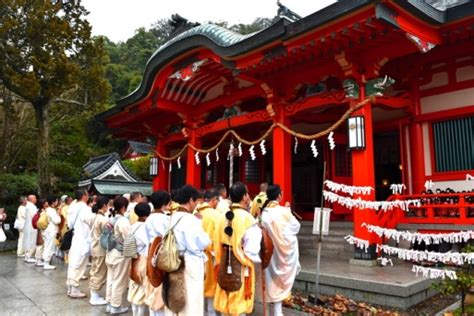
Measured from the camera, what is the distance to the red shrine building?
6.75 metres

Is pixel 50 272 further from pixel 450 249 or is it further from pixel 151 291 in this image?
pixel 450 249

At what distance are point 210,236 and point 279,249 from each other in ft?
2.89

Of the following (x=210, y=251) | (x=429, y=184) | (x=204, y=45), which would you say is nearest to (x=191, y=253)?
(x=210, y=251)

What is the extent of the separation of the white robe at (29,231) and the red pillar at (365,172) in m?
9.49

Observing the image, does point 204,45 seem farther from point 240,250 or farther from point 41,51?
point 41,51

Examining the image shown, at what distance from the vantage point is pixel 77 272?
6.46 meters

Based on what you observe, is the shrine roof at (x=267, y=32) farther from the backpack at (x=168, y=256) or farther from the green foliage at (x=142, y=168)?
the green foliage at (x=142, y=168)

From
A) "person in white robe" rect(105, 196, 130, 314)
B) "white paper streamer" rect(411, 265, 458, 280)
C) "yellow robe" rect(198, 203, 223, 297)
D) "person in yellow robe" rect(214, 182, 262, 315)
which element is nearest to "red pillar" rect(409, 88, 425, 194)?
"white paper streamer" rect(411, 265, 458, 280)

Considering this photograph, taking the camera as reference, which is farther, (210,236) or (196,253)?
(210,236)

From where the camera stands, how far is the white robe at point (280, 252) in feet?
15.0

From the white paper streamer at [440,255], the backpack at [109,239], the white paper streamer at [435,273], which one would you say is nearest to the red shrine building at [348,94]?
the white paper streamer at [440,255]

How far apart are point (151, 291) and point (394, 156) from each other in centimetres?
856

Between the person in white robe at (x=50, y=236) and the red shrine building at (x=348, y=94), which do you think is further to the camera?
the person in white robe at (x=50, y=236)

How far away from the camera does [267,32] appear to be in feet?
24.8
